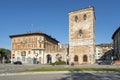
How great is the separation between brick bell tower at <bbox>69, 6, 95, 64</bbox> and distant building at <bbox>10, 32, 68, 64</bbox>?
16488 mm

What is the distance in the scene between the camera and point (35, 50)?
84.8 meters

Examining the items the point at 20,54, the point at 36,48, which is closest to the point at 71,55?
the point at 36,48

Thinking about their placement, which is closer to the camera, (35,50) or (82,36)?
(82,36)

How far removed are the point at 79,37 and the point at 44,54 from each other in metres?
22.0

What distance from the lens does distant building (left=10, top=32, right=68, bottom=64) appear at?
278ft

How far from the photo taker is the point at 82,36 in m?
67.2

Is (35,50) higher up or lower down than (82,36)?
lower down

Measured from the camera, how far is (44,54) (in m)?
85.2

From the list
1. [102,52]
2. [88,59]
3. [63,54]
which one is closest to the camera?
[88,59]

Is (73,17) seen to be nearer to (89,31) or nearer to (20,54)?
(89,31)

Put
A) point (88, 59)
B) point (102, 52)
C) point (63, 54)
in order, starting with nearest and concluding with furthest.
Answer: point (88, 59) → point (63, 54) → point (102, 52)

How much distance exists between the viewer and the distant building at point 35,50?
3334 inches

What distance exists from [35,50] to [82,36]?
2435 cm

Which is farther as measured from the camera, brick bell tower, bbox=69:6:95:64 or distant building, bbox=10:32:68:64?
distant building, bbox=10:32:68:64
